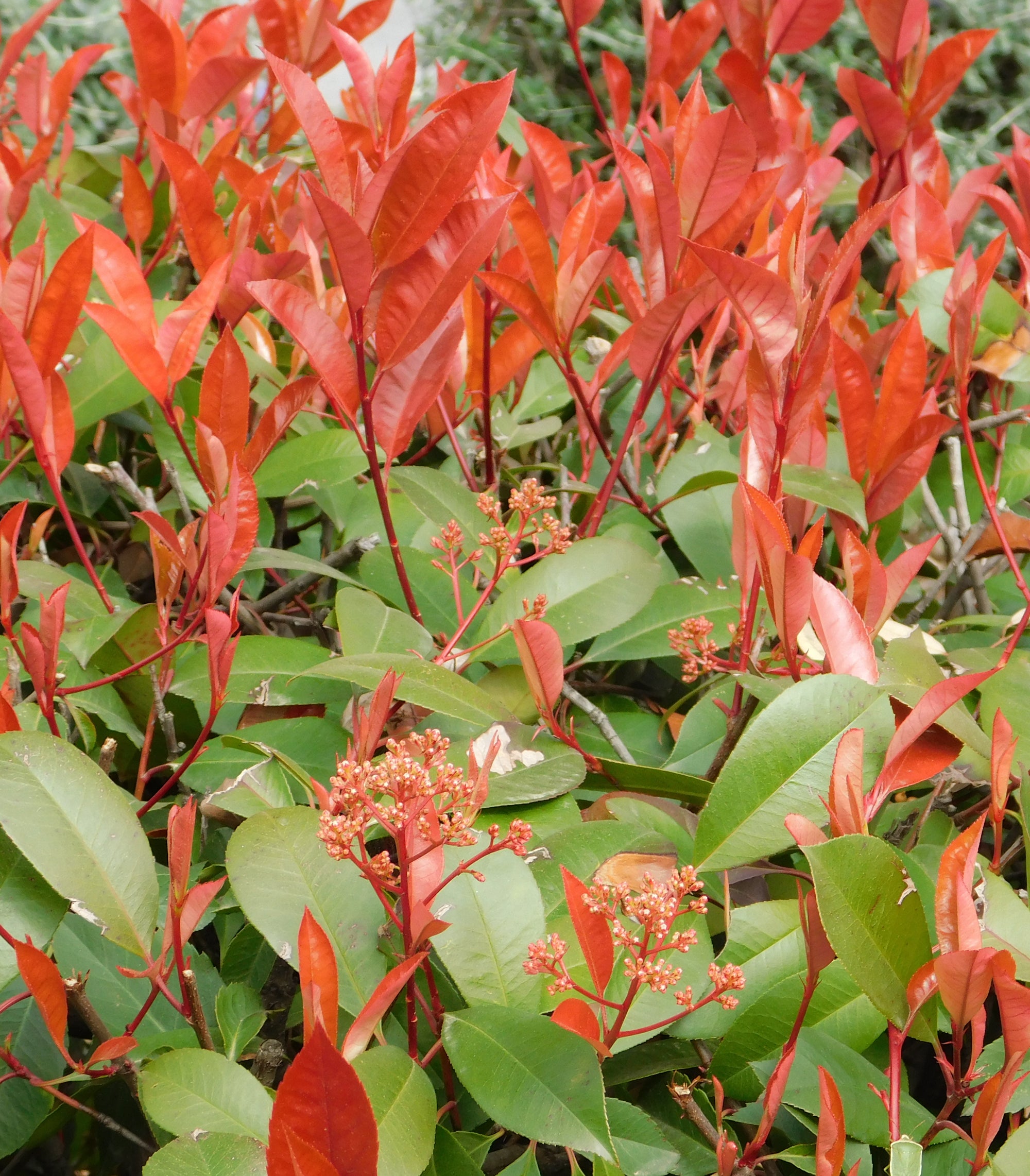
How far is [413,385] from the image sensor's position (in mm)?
794

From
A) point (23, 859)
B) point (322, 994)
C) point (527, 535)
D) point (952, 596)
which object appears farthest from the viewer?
point (952, 596)

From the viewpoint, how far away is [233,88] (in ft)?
3.85

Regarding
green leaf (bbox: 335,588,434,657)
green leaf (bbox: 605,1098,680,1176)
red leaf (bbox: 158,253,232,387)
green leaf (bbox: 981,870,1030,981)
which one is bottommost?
green leaf (bbox: 605,1098,680,1176)

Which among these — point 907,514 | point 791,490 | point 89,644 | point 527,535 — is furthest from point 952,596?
point 89,644

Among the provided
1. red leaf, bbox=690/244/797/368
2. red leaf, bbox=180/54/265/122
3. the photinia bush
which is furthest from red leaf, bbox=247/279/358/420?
red leaf, bbox=180/54/265/122

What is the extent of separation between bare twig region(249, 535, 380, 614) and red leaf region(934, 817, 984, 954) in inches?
20.6

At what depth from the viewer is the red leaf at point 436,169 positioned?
2.00 feet

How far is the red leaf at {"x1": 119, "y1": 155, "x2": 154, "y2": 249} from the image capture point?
1.15m

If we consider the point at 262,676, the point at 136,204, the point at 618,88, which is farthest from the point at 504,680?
the point at 618,88

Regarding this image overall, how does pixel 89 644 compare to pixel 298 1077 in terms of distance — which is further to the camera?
pixel 89 644

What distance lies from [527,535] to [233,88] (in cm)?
65

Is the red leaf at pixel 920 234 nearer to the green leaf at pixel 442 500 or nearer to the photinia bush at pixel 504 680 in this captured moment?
the photinia bush at pixel 504 680

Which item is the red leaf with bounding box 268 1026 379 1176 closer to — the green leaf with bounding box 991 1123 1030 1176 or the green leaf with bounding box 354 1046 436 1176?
the green leaf with bounding box 354 1046 436 1176

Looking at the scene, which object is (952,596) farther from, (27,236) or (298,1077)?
(27,236)
